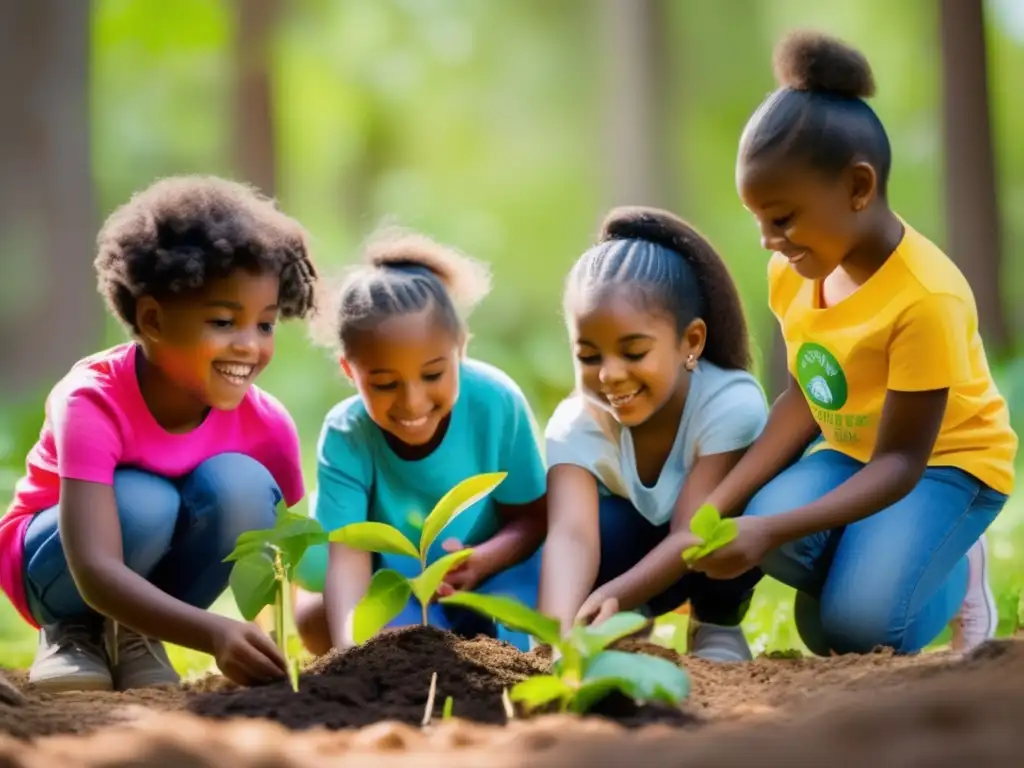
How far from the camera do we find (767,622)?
3.43 meters

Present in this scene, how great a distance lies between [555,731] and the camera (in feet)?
5.49

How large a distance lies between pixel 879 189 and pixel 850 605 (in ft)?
2.87

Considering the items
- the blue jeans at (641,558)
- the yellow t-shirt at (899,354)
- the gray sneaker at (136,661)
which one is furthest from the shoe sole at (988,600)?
the gray sneaker at (136,661)

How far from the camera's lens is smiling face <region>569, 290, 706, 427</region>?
269cm

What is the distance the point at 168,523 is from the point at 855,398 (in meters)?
1.51

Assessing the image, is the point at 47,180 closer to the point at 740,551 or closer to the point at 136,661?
the point at 136,661

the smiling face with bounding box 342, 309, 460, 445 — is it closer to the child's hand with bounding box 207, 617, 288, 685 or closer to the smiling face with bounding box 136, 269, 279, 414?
the smiling face with bounding box 136, 269, 279, 414

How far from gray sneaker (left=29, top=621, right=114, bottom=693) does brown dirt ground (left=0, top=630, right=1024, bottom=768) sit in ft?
0.27

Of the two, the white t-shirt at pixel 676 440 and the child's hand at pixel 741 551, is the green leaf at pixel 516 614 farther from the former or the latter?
the white t-shirt at pixel 676 440

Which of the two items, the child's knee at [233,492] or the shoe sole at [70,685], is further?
the child's knee at [233,492]

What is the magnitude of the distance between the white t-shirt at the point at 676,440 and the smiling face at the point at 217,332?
0.69 meters

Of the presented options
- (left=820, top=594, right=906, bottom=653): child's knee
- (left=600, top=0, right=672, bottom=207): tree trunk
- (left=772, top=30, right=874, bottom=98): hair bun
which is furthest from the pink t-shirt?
(left=600, top=0, right=672, bottom=207): tree trunk

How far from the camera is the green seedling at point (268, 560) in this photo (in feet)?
7.38

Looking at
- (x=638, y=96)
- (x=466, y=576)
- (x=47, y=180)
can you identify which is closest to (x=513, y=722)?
(x=466, y=576)
